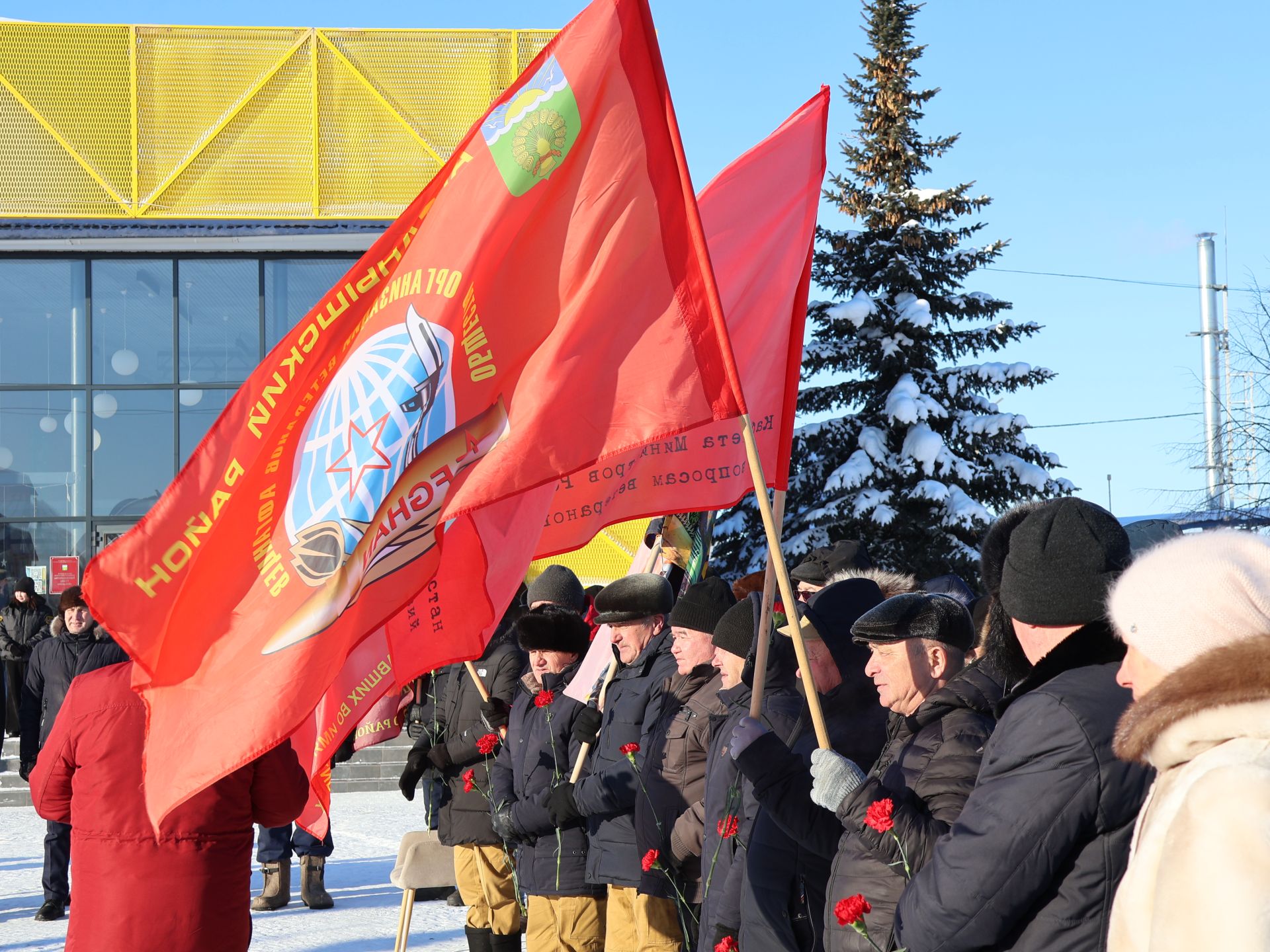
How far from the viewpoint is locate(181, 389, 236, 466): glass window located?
22.6m

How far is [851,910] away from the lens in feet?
10.6

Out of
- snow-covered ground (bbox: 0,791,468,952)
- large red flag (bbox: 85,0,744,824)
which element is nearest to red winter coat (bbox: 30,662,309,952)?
large red flag (bbox: 85,0,744,824)

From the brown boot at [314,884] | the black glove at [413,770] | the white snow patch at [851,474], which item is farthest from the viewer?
the white snow patch at [851,474]

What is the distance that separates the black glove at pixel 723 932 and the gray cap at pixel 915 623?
1.39 metres

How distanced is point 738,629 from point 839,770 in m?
1.71

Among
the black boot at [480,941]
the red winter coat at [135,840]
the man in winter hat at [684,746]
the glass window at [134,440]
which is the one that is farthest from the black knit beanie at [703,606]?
the glass window at [134,440]

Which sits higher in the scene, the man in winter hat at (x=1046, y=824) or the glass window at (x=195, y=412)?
the glass window at (x=195, y=412)

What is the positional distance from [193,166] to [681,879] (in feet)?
63.3

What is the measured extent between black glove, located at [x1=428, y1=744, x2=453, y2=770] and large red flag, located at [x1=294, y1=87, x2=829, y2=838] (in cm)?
218

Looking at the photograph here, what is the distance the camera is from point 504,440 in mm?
4414

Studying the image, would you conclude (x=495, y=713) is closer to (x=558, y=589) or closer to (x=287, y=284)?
(x=558, y=589)

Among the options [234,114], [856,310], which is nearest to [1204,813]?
[856,310]

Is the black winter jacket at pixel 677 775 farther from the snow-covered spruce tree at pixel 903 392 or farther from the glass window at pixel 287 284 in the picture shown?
the glass window at pixel 287 284

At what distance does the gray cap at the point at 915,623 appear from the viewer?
153 inches
